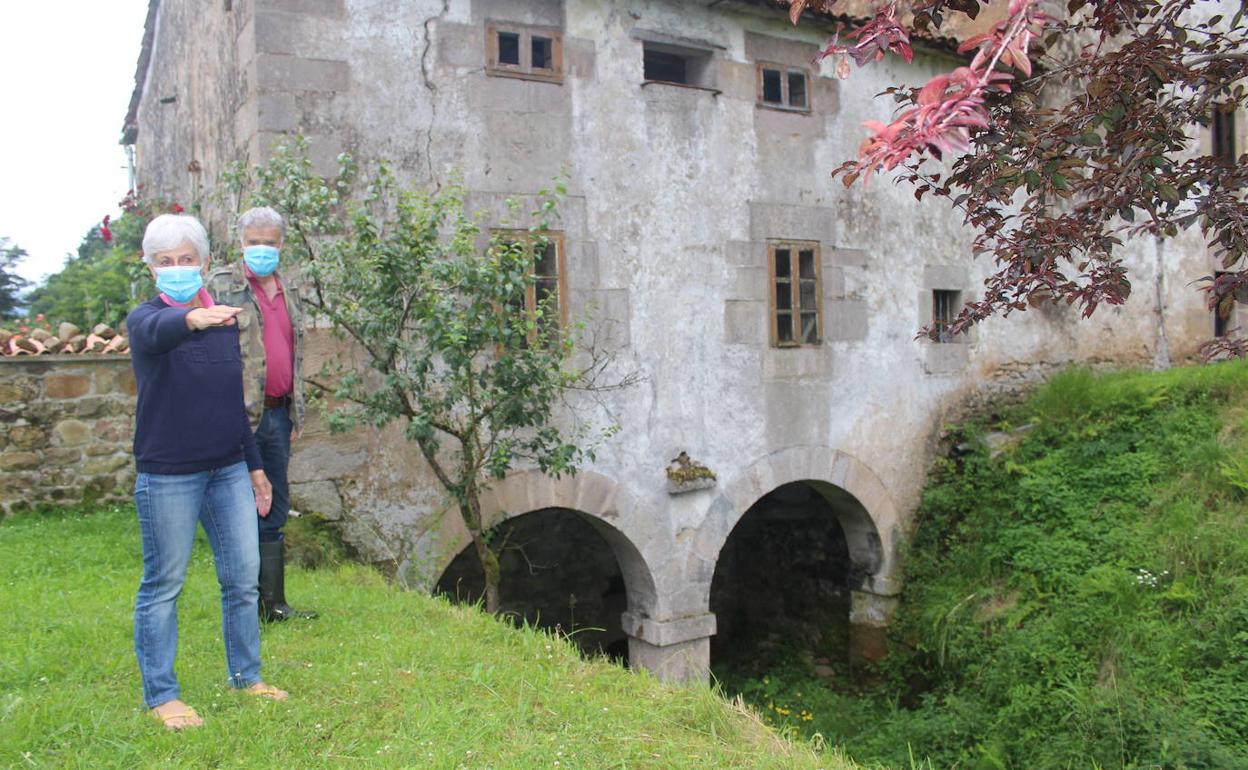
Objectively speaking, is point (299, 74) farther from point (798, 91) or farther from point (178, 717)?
point (178, 717)

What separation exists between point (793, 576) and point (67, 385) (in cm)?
712

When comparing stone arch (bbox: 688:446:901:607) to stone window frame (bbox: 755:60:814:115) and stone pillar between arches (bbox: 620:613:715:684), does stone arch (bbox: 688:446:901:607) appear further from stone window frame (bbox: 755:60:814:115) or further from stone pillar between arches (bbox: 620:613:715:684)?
stone window frame (bbox: 755:60:814:115)

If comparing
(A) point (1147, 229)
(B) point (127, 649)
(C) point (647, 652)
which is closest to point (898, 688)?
(C) point (647, 652)

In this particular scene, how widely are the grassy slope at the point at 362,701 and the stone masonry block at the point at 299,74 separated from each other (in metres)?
3.21

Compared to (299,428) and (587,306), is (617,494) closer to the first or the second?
(587,306)

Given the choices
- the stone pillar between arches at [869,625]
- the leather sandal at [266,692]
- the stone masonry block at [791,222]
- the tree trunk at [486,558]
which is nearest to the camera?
the leather sandal at [266,692]

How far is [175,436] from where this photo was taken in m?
3.12

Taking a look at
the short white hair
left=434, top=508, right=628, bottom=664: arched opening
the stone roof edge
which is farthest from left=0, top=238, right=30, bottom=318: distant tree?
the short white hair

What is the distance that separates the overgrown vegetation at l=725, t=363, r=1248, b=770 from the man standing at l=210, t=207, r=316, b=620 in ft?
15.6

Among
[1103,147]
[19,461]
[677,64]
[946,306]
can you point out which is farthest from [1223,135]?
[19,461]

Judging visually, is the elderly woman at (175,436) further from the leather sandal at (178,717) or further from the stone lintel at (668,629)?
the stone lintel at (668,629)

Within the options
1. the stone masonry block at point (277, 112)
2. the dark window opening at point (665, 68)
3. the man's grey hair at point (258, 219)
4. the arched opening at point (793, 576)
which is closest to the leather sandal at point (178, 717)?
the man's grey hair at point (258, 219)

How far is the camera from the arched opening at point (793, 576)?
9.12 meters

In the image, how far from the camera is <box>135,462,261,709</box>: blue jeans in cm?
309
